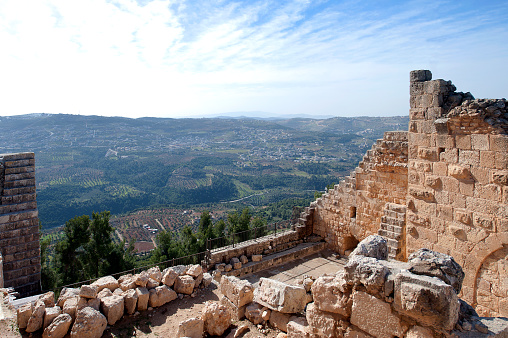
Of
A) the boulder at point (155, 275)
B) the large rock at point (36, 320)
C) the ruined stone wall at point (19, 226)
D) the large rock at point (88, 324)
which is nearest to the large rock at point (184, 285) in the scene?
the boulder at point (155, 275)

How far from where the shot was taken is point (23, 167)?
927cm

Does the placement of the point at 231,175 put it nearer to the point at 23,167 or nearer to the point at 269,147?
the point at 269,147

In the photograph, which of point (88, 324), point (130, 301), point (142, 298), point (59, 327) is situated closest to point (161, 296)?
point (142, 298)

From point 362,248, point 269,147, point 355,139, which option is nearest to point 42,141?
point 269,147

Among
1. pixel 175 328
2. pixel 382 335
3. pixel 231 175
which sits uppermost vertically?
pixel 382 335

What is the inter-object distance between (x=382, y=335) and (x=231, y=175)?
113199 millimetres

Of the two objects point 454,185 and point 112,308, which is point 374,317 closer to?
point 454,185

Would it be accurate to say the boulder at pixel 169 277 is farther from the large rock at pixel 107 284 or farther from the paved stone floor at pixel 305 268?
the paved stone floor at pixel 305 268

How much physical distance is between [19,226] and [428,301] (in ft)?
31.0

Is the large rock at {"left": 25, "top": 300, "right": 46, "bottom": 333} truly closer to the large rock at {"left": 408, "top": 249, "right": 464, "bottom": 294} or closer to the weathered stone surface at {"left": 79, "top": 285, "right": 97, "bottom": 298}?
the weathered stone surface at {"left": 79, "top": 285, "right": 97, "bottom": 298}

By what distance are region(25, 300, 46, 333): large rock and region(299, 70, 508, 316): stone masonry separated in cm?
771

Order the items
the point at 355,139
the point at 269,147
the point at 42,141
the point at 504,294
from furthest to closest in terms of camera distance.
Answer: the point at 269,147 < the point at 355,139 < the point at 42,141 < the point at 504,294

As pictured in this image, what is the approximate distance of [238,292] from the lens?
644 centimetres

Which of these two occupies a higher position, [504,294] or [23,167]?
[23,167]
